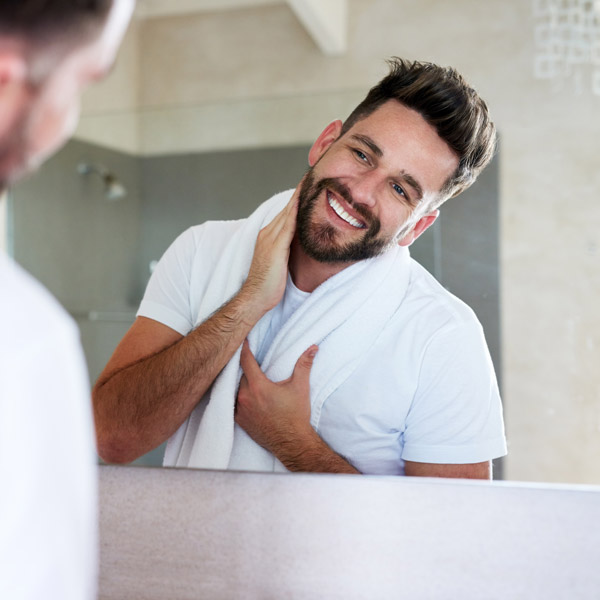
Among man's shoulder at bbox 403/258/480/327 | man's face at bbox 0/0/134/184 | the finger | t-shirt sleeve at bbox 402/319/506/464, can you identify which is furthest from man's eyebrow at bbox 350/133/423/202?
man's face at bbox 0/0/134/184

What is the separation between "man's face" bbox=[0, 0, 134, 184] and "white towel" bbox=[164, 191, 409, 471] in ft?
2.27

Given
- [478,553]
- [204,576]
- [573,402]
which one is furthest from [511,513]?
[204,576]

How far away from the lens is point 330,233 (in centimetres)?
120

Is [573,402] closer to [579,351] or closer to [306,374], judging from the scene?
[579,351]

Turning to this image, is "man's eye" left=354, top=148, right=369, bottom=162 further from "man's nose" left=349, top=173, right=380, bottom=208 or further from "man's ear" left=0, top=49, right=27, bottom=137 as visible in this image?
"man's ear" left=0, top=49, right=27, bottom=137

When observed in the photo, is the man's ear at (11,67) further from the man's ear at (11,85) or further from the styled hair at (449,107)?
the styled hair at (449,107)

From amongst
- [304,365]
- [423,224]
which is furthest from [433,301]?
[304,365]

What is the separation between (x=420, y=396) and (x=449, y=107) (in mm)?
457

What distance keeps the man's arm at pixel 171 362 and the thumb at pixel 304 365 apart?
0.32ft

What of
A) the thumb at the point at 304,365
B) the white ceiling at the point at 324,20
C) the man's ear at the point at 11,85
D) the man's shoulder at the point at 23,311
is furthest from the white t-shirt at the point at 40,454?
the white ceiling at the point at 324,20

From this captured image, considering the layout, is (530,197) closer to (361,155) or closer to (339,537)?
(361,155)

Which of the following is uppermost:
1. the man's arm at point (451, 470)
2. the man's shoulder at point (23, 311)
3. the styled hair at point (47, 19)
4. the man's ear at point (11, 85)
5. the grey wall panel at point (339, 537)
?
the styled hair at point (47, 19)

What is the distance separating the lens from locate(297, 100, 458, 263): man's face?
1150 mm

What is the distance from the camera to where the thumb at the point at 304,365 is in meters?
1.20
